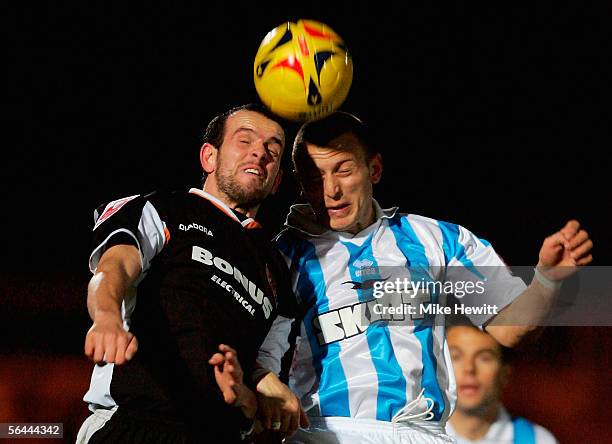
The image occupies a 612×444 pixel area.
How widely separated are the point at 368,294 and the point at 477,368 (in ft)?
4.67

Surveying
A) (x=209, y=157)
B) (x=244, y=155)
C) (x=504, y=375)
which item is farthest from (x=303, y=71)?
(x=504, y=375)

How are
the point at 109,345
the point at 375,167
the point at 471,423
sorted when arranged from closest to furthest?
the point at 109,345, the point at 375,167, the point at 471,423

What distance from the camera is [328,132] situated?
2.70 meters

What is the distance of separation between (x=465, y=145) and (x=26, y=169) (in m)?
2.53

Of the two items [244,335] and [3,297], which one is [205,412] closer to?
[244,335]

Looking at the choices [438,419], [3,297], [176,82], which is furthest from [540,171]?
[3,297]

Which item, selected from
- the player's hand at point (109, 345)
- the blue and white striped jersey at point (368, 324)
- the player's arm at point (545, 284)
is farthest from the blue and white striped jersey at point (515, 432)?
the player's hand at point (109, 345)

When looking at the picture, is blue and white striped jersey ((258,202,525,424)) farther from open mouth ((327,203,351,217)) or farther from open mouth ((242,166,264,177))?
open mouth ((242,166,264,177))

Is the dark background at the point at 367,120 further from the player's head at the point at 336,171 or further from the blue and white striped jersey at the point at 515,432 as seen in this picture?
the player's head at the point at 336,171

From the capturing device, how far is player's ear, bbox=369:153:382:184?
2771 millimetres

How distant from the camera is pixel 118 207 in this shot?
212cm

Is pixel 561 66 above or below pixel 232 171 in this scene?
above

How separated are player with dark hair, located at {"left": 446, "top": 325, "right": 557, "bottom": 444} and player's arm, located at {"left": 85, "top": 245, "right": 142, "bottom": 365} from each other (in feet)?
5.79

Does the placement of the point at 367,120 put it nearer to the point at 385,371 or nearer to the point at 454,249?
the point at 454,249
